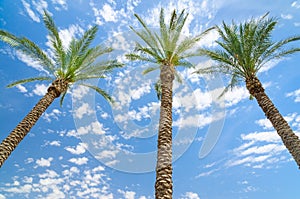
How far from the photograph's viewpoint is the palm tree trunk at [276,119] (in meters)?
12.2

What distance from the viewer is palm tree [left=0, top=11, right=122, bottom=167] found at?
1481 centimetres

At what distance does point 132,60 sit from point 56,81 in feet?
15.5

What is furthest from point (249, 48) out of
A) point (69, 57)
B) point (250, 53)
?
point (69, 57)

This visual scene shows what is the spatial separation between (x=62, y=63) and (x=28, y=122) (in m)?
4.59

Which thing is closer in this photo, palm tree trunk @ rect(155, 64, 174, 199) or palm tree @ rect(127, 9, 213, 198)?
palm tree trunk @ rect(155, 64, 174, 199)

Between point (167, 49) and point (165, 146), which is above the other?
point (167, 49)

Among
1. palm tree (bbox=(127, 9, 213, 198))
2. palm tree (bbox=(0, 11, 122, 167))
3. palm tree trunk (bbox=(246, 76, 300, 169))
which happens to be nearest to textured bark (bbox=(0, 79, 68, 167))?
palm tree (bbox=(0, 11, 122, 167))

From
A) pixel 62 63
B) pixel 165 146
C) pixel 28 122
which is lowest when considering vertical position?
pixel 165 146

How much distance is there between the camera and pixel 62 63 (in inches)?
635

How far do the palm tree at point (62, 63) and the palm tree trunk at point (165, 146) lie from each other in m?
5.08

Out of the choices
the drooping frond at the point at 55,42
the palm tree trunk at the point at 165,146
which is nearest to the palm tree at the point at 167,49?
the palm tree trunk at the point at 165,146

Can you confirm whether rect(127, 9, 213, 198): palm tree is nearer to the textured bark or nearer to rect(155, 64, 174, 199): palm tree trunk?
rect(155, 64, 174, 199): palm tree trunk

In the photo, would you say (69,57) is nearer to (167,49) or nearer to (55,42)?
(55,42)

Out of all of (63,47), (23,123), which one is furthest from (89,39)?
(23,123)
